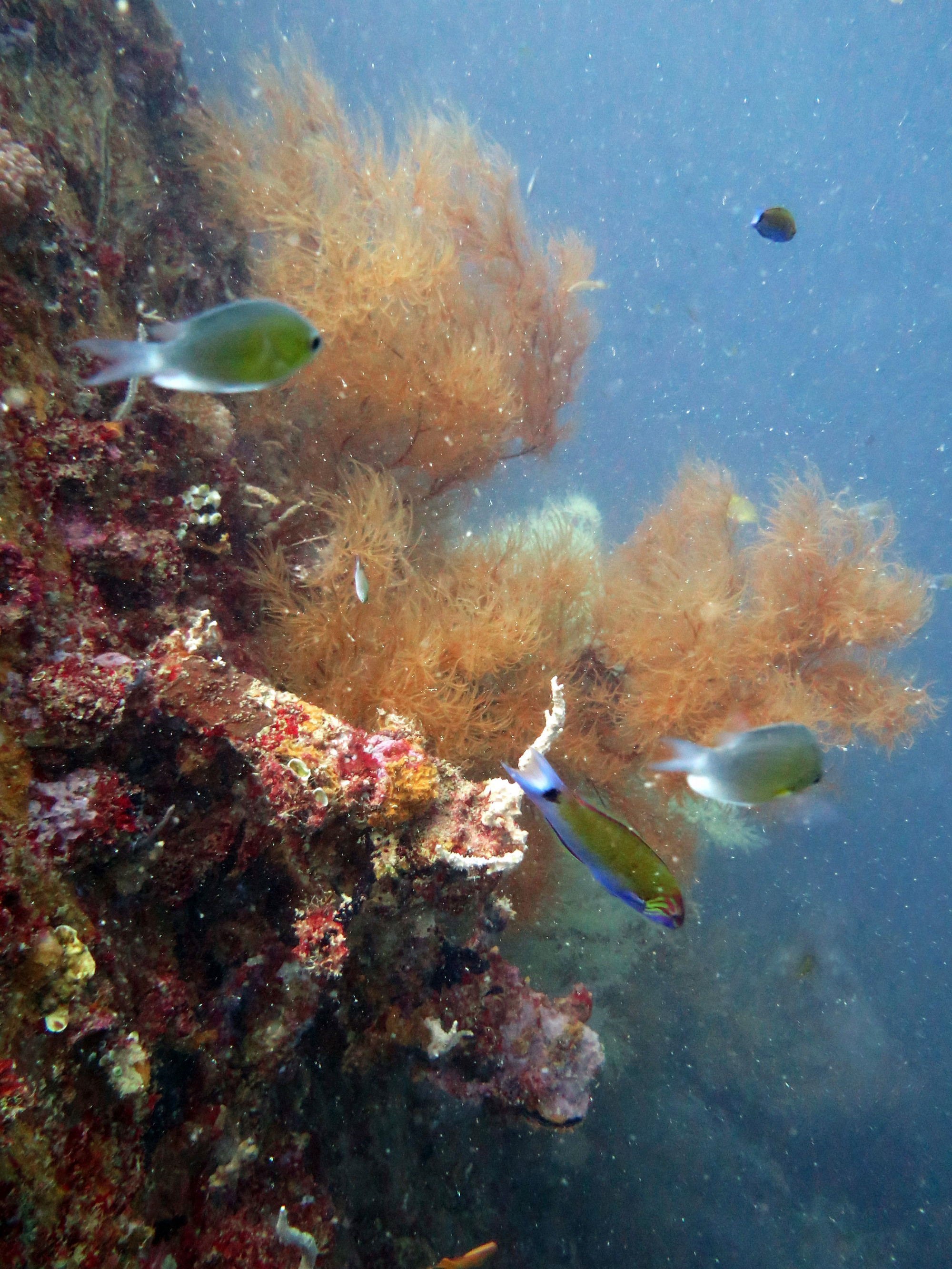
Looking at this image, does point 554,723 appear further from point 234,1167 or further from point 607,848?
point 234,1167

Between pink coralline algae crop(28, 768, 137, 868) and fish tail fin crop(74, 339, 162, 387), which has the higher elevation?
fish tail fin crop(74, 339, 162, 387)

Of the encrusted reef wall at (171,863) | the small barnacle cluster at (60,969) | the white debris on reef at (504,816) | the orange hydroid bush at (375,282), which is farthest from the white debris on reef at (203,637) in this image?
the orange hydroid bush at (375,282)

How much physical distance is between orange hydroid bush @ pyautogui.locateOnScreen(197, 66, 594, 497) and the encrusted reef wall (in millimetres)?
1197

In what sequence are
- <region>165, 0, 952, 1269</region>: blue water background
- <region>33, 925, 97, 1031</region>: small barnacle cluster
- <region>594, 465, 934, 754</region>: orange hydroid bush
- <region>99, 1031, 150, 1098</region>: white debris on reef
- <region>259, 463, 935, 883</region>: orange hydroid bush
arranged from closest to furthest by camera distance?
<region>33, 925, 97, 1031</region>: small barnacle cluster, <region>99, 1031, 150, 1098</region>: white debris on reef, <region>259, 463, 935, 883</region>: orange hydroid bush, <region>594, 465, 934, 754</region>: orange hydroid bush, <region>165, 0, 952, 1269</region>: blue water background

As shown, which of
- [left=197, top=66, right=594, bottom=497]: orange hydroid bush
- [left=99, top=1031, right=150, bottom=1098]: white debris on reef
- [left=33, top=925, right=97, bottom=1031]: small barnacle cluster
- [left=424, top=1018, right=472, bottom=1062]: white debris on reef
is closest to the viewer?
[left=33, top=925, right=97, bottom=1031]: small barnacle cluster

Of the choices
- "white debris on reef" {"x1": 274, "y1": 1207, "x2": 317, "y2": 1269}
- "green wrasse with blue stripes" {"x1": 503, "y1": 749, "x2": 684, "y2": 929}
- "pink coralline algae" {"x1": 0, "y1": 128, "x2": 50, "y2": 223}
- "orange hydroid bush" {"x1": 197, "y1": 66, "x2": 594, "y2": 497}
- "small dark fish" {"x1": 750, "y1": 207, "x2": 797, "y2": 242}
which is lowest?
"white debris on reef" {"x1": 274, "y1": 1207, "x2": 317, "y2": 1269}

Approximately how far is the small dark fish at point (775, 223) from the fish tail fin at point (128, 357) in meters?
5.30

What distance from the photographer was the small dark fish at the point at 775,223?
481cm

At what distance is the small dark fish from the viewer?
4809mm

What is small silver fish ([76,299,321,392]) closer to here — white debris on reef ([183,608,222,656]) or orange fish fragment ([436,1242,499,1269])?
white debris on reef ([183,608,222,656])

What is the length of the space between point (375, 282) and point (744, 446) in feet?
189

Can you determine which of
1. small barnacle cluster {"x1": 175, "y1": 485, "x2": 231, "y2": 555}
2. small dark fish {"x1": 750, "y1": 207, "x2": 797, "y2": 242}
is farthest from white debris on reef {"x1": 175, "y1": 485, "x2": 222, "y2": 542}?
small dark fish {"x1": 750, "y1": 207, "x2": 797, "y2": 242}

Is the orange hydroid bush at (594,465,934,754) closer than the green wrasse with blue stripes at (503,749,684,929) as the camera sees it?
No

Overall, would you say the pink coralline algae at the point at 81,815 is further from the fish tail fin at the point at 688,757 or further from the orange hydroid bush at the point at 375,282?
the orange hydroid bush at the point at 375,282
